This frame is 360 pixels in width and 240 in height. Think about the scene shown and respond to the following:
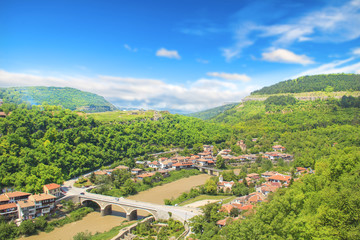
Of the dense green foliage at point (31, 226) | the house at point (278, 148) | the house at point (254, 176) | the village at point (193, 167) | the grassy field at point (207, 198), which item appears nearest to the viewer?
the dense green foliage at point (31, 226)

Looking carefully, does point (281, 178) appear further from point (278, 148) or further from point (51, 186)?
point (51, 186)

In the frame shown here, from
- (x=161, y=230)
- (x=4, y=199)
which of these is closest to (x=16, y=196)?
(x=4, y=199)

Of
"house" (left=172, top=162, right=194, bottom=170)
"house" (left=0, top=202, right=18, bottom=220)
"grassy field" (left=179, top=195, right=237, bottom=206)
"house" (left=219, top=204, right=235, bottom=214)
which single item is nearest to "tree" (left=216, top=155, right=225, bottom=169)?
"house" (left=172, top=162, right=194, bottom=170)

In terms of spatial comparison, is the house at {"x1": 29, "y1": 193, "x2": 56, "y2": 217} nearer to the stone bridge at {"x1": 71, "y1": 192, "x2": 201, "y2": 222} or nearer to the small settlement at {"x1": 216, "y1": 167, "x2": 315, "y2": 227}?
the stone bridge at {"x1": 71, "y1": 192, "x2": 201, "y2": 222}

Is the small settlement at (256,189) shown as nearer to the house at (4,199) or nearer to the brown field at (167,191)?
the brown field at (167,191)

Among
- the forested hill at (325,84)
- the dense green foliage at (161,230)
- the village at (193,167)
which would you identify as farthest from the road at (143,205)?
the forested hill at (325,84)
